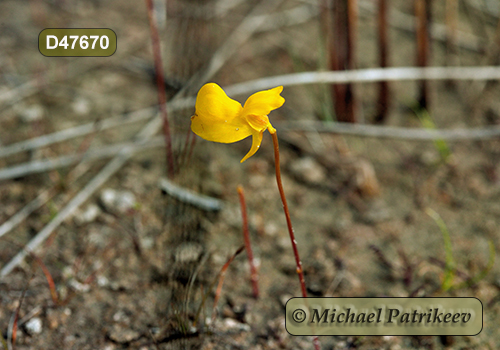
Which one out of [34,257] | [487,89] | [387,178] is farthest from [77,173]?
[487,89]

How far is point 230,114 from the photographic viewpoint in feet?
2.26

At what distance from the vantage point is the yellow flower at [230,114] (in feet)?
2.20

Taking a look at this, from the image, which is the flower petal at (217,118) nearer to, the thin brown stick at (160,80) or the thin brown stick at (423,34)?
the thin brown stick at (160,80)

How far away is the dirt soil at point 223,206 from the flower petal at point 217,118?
340 mm

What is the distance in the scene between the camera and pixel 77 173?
1.41 metres

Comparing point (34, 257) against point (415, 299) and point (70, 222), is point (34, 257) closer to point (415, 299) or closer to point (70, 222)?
point (70, 222)

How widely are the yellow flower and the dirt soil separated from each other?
34 centimetres

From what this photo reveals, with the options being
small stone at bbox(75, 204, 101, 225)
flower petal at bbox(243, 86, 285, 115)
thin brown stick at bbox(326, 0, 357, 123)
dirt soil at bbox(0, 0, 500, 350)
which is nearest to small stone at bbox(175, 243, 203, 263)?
dirt soil at bbox(0, 0, 500, 350)

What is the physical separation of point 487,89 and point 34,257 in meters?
1.65

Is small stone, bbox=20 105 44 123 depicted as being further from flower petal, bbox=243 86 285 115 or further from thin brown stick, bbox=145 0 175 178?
flower petal, bbox=243 86 285 115

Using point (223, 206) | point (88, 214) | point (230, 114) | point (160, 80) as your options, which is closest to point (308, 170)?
point (223, 206)

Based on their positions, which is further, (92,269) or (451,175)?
(451,175)

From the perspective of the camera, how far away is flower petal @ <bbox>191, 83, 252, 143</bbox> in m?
0.67

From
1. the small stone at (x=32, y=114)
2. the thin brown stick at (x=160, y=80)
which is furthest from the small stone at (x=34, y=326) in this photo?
the small stone at (x=32, y=114)
